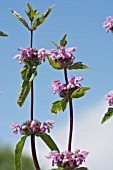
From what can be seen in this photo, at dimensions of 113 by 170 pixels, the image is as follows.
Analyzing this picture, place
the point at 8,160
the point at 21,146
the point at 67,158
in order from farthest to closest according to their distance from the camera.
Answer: the point at 8,160, the point at 21,146, the point at 67,158

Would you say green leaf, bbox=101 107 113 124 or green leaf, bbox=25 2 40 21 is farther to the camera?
green leaf, bbox=25 2 40 21

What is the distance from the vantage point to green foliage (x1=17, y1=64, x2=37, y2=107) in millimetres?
2760

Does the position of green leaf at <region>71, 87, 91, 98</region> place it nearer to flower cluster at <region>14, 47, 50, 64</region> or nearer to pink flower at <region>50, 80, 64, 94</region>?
pink flower at <region>50, 80, 64, 94</region>

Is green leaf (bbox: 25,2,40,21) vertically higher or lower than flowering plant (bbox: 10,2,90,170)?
higher

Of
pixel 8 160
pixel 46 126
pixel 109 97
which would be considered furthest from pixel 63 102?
pixel 8 160

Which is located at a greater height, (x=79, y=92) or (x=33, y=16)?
(x=33, y=16)

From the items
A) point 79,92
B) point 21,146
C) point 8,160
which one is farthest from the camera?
point 8,160

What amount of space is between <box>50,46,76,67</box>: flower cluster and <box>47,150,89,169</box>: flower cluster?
48 centimetres

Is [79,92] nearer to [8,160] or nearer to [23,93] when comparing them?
[23,93]

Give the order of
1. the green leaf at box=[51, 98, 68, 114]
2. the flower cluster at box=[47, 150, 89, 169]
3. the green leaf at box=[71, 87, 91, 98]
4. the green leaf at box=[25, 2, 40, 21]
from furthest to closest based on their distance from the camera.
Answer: the green leaf at box=[25, 2, 40, 21], the green leaf at box=[51, 98, 68, 114], the green leaf at box=[71, 87, 91, 98], the flower cluster at box=[47, 150, 89, 169]

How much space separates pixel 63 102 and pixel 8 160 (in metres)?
27.3

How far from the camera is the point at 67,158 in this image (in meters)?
2.58

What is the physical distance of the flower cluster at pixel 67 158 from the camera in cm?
258

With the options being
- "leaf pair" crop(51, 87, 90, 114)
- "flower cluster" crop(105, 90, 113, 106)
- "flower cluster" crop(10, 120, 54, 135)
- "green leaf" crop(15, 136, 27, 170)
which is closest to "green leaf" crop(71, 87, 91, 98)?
"leaf pair" crop(51, 87, 90, 114)
